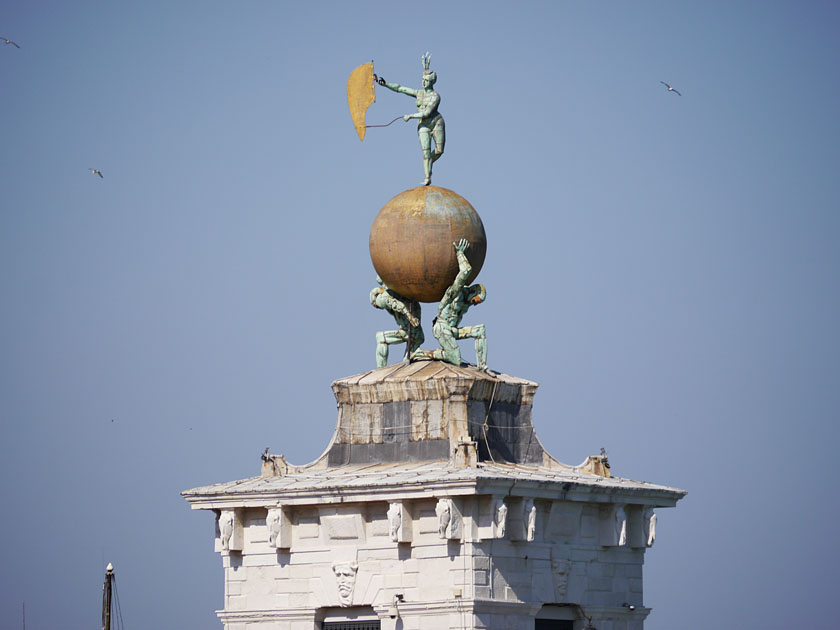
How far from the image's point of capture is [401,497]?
40.9 m

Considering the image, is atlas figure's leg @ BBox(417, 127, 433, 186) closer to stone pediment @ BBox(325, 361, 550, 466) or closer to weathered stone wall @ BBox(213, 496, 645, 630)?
stone pediment @ BBox(325, 361, 550, 466)

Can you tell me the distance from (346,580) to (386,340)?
6016 millimetres

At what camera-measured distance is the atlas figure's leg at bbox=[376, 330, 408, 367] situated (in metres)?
45.3

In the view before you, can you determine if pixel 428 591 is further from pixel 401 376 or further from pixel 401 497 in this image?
pixel 401 376

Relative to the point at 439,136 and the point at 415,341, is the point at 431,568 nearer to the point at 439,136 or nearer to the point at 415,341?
the point at 415,341

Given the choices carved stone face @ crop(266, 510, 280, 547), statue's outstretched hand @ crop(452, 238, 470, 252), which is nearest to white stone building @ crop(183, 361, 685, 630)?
carved stone face @ crop(266, 510, 280, 547)

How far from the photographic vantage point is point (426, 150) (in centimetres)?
4581

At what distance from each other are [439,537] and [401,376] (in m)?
4.62

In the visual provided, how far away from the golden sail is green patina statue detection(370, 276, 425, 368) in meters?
3.52

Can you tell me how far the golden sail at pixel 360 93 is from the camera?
45406 millimetres

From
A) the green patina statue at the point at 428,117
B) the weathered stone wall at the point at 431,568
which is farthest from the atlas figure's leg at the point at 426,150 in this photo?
the weathered stone wall at the point at 431,568

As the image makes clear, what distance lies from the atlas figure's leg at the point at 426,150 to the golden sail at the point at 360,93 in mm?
1323

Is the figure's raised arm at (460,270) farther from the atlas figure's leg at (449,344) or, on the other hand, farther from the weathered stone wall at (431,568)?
the weathered stone wall at (431,568)

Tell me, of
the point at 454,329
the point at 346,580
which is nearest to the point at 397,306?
the point at 454,329
